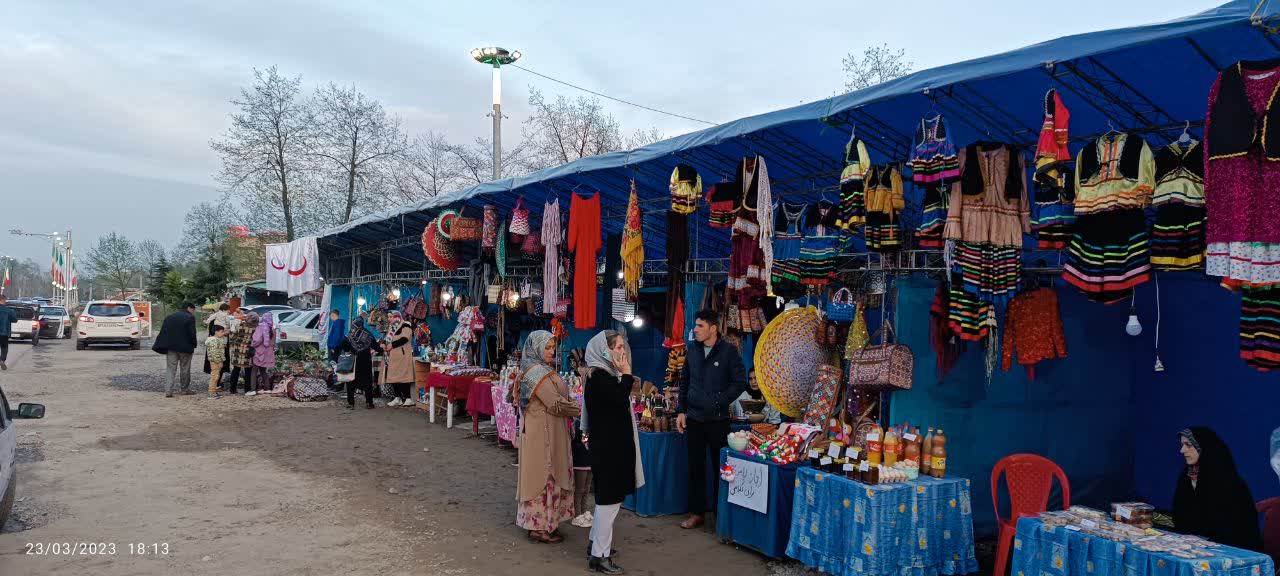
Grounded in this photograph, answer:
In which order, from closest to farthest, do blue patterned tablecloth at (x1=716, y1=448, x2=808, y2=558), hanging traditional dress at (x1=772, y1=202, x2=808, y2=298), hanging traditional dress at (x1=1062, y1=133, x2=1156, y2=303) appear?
1. hanging traditional dress at (x1=1062, y1=133, x2=1156, y2=303)
2. blue patterned tablecloth at (x1=716, y1=448, x2=808, y2=558)
3. hanging traditional dress at (x1=772, y1=202, x2=808, y2=298)

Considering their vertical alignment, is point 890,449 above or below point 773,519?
above

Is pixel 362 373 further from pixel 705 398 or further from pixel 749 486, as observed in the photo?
pixel 749 486

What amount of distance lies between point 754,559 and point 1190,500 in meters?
2.62

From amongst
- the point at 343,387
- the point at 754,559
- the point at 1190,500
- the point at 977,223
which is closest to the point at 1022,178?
the point at 977,223

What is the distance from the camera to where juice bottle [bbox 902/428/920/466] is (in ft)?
16.7

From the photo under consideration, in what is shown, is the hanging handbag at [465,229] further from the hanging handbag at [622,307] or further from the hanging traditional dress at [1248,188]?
the hanging traditional dress at [1248,188]

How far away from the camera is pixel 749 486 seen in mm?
5605

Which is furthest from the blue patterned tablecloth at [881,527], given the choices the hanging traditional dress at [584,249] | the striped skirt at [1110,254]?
the hanging traditional dress at [584,249]

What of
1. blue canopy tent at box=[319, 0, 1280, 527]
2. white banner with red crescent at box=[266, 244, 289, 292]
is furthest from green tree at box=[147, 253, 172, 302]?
blue canopy tent at box=[319, 0, 1280, 527]

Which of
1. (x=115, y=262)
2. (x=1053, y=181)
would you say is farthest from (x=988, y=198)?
(x=115, y=262)

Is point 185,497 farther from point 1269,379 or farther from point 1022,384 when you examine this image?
point 1269,379

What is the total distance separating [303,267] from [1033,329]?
48.7 ft

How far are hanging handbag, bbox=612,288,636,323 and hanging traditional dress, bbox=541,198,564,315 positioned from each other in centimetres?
90

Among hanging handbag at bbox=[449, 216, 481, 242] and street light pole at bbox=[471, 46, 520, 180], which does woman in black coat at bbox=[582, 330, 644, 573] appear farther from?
street light pole at bbox=[471, 46, 520, 180]
